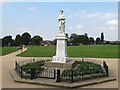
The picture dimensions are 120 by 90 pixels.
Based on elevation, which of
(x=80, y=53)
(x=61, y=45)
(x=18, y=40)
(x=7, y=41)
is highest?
(x=18, y=40)

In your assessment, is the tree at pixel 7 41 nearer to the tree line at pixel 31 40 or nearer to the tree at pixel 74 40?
the tree line at pixel 31 40

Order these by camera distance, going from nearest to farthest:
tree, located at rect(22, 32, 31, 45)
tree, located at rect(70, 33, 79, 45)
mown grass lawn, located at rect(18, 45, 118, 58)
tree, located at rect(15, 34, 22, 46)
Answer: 1. mown grass lawn, located at rect(18, 45, 118, 58)
2. tree, located at rect(15, 34, 22, 46)
3. tree, located at rect(22, 32, 31, 45)
4. tree, located at rect(70, 33, 79, 45)

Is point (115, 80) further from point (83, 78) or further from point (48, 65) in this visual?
point (48, 65)

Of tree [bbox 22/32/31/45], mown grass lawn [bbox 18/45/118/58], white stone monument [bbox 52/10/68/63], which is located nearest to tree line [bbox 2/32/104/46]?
tree [bbox 22/32/31/45]

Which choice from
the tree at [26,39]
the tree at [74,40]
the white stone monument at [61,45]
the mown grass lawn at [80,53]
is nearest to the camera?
the white stone monument at [61,45]

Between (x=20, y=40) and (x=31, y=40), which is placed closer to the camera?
(x=20, y=40)

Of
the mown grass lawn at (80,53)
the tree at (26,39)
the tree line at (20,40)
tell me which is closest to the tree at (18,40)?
the tree line at (20,40)

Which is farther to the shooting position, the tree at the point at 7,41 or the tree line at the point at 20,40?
the tree line at the point at 20,40

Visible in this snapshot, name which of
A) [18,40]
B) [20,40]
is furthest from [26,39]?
[18,40]

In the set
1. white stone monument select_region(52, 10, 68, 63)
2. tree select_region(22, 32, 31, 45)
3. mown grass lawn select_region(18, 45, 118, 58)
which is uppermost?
tree select_region(22, 32, 31, 45)

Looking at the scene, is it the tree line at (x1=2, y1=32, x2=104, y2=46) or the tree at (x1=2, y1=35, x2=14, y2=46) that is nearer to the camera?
the tree at (x1=2, y1=35, x2=14, y2=46)

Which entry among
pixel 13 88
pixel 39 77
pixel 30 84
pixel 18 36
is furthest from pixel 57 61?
pixel 18 36

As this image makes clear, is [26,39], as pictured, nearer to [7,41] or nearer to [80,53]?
[7,41]

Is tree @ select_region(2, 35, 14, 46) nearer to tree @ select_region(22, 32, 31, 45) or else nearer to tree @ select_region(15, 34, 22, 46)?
tree @ select_region(15, 34, 22, 46)
